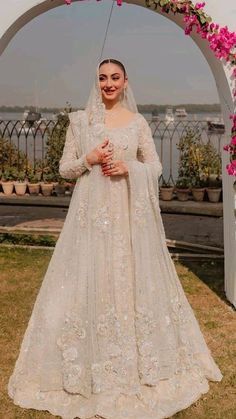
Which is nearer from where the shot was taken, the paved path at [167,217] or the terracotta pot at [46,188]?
the paved path at [167,217]

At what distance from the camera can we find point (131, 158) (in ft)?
12.5

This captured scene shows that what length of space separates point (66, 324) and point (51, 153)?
9.04 meters

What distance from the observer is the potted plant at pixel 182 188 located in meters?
11.5

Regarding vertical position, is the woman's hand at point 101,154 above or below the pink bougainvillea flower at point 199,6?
below

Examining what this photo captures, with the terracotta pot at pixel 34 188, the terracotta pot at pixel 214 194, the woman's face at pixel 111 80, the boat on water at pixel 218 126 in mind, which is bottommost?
the terracotta pot at pixel 214 194

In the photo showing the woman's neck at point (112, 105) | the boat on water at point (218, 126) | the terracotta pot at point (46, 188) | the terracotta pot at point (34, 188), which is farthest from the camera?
the terracotta pot at point (34, 188)

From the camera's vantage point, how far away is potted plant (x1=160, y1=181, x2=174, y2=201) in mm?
11531

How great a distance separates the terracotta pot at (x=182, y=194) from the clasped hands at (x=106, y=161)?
7916mm

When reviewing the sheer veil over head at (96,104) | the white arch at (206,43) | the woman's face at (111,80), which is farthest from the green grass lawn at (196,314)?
the woman's face at (111,80)

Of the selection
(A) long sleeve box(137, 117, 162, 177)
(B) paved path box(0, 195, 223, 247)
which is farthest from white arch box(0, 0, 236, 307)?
(B) paved path box(0, 195, 223, 247)

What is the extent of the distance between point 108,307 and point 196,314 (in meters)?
2.07

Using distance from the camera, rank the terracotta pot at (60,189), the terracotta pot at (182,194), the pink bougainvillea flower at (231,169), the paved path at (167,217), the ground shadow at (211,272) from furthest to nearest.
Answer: the terracotta pot at (60,189), the terracotta pot at (182,194), the paved path at (167,217), the ground shadow at (211,272), the pink bougainvillea flower at (231,169)

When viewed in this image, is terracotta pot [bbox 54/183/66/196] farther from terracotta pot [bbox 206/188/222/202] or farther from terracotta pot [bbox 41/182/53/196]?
terracotta pot [bbox 206/188/222/202]

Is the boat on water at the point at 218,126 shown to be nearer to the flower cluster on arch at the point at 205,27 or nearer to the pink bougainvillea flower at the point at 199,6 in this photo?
the flower cluster on arch at the point at 205,27
